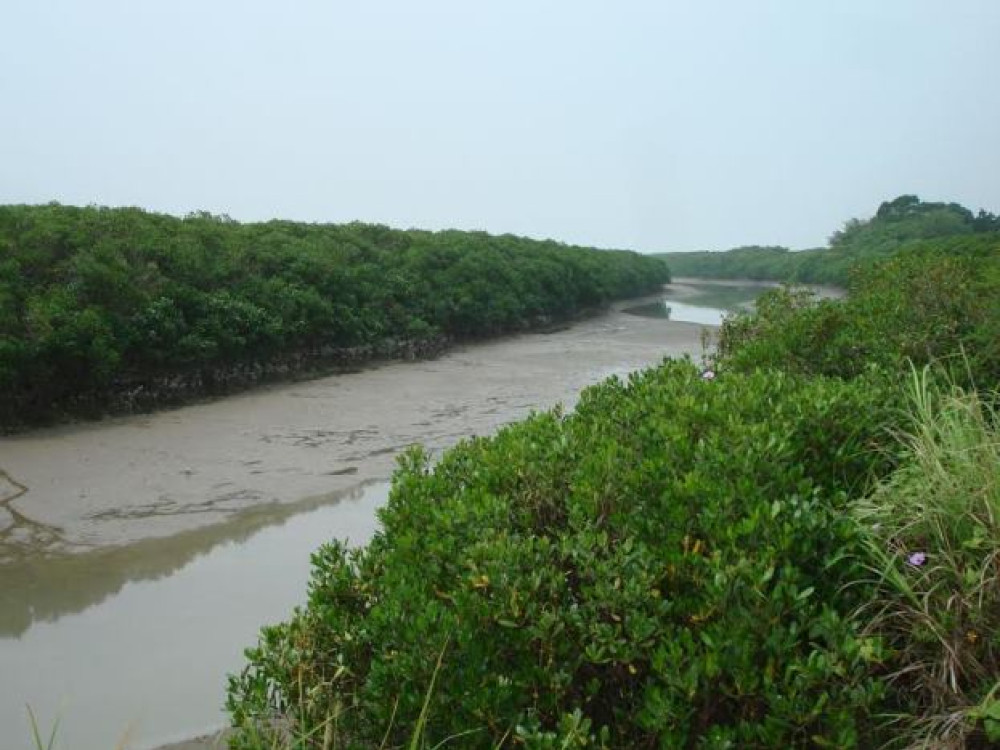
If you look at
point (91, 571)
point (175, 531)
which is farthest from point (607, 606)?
point (175, 531)

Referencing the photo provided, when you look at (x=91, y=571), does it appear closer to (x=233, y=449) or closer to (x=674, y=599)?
(x=233, y=449)

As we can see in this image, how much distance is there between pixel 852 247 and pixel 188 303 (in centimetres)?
4502

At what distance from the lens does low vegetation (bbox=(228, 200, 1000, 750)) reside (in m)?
2.20

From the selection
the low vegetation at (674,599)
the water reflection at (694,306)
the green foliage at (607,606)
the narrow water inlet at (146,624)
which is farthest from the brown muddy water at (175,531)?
the water reflection at (694,306)

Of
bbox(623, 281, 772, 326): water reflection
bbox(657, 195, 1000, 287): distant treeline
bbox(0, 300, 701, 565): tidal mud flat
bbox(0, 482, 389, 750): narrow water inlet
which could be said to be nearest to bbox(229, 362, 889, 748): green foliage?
bbox(0, 482, 389, 750): narrow water inlet

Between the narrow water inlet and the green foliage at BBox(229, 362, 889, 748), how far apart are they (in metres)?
1.47

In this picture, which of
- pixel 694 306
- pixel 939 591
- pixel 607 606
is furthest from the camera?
pixel 694 306

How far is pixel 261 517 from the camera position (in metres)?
6.48

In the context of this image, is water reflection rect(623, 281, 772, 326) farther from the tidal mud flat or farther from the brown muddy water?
the brown muddy water

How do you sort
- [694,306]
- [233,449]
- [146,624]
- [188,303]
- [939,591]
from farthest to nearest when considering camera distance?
1. [694,306]
2. [188,303]
3. [233,449]
4. [146,624]
5. [939,591]

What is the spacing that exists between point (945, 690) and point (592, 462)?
1.25 m

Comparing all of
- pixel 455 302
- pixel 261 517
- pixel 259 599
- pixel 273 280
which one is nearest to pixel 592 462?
pixel 259 599

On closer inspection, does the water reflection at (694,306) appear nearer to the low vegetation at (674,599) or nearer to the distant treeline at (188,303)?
the distant treeline at (188,303)

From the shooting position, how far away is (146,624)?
15.3ft
